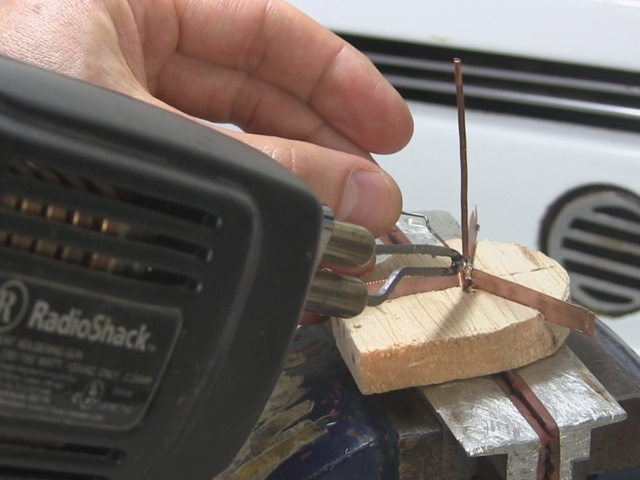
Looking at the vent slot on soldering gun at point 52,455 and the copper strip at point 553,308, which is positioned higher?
the copper strip at point 553,308

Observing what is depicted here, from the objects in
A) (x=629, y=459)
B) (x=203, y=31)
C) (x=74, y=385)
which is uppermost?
(x=203, y=31)

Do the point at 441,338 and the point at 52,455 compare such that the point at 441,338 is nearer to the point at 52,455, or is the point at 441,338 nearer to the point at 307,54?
the point at 52,455

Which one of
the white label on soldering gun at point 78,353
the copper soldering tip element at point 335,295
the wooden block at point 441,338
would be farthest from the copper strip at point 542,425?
the white label on soldering gun at point 78,353

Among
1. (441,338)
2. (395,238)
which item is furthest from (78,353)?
(395,238)

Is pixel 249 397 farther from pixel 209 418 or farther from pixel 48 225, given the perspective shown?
pixel 48 225

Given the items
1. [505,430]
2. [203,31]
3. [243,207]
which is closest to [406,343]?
[505,430]

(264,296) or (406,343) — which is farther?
(406,343)

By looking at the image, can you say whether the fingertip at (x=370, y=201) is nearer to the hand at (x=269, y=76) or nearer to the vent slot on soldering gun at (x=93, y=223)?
the hand at (x=269, y=76)
